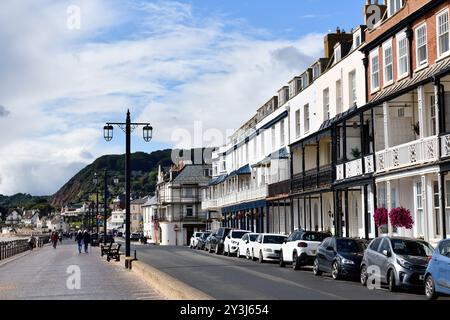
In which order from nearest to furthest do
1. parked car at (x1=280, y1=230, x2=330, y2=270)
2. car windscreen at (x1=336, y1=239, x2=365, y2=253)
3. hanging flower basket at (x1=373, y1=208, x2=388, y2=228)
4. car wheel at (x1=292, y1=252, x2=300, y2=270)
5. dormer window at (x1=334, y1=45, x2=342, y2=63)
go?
car windscreen at (x1=336, y1=239, x2=365, y2=253) → hanging flower basket at (x1=373, y1=208, x2=388, y2=228) → parked car at (x1=280, y1=230, x2=330, y2=270) → car wheel at (x1=292, y1=252, x2=300, y2=270) → dormer window at (x1=334, y1=45, x2=342, y2=63)

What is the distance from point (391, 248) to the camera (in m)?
20.9

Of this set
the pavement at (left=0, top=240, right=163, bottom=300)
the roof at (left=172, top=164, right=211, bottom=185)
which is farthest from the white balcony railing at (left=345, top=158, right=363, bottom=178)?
the roof at (left=172, top=164, right=211, bottom=185)

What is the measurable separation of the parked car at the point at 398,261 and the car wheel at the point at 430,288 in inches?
40.9

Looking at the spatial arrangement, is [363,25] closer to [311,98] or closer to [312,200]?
[311,98]

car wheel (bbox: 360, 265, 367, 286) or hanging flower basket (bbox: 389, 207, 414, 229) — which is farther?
hanging flower basket (bbox: 389, 207, 414, 229)

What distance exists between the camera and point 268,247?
1465 inches

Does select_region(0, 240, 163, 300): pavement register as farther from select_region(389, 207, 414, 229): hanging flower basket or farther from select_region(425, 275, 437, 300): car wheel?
select_region(389, 207, 414, 229): hanging flower basket

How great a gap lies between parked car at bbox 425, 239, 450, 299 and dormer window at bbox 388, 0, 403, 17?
60.2 ft

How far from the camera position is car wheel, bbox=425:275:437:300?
1797cm

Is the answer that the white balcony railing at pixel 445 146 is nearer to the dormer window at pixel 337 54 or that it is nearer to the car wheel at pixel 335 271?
the car wheel at pixel 335 271

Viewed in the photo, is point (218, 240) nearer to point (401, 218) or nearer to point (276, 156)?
point (276, 156)

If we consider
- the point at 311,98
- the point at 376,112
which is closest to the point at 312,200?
the point at 311,98

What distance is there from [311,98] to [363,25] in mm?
8274
